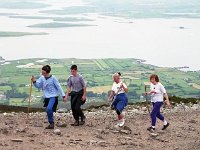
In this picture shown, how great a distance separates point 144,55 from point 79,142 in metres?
74.8

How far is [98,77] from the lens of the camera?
56125 millimetres

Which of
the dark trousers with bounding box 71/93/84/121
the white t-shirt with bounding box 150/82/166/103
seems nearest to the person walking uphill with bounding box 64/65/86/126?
the dark trousers with bounding box 71/93/84/121

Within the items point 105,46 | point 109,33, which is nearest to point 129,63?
point 105,46

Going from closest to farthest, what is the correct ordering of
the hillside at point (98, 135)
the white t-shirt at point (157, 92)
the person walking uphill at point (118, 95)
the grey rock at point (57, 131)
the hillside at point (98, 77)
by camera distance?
the hillside at point (98, 135), the grey rock at point (57, 131), the white t-shirt at point (157, 92), the person walking uphill at point (118, 95), the hillside at point (98, 77)

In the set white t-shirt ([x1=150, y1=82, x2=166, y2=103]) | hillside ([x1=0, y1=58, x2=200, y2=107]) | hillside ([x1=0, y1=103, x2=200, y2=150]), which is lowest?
hillside ([x1=0, y1=58, x2=200, y2=107])

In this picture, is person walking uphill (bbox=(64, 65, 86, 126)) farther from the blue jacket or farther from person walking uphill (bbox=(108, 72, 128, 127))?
person walking uphill (bbox=(108, 72, 128, 127))

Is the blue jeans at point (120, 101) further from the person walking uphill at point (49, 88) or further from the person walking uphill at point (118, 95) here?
the person walking uphill at point (49, 88)

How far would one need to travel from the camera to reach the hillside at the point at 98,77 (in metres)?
43.2

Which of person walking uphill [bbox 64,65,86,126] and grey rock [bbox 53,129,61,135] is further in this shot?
person walking uphill [bbox 64,65,86,126]

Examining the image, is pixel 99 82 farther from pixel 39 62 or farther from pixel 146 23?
pixel 146 23

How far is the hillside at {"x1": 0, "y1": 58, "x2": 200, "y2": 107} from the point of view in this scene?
142 ft

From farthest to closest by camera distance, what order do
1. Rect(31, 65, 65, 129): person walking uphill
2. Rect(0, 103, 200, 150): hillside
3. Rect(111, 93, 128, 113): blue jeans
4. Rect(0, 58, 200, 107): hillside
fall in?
Rect(0, 58, 200, 107): hillside → Rect(111, 93, 128, 113): blue jeans → Rect(31, 65, 65, 129): person walking uphill → Rect(0, 103, 200, 150): hillside

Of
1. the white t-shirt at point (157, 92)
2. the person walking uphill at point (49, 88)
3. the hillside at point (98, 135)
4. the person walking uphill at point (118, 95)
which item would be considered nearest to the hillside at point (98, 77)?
the hillside at point (98, 135)

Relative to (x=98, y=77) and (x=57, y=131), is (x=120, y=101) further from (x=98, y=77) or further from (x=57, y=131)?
(x=98, y=77)
